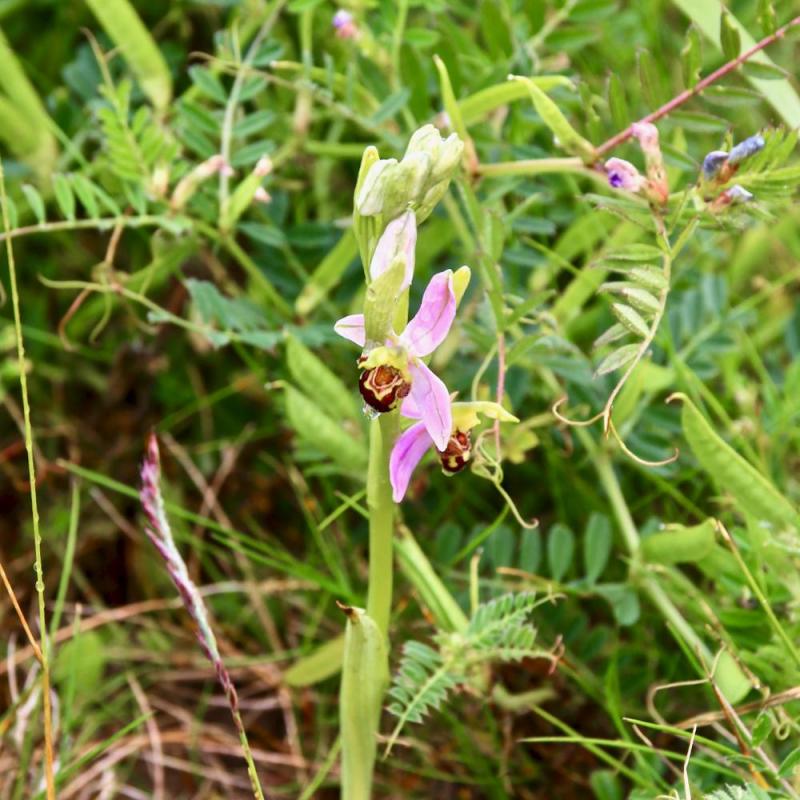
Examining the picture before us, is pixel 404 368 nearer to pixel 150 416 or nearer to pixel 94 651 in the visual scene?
pixel 94 651

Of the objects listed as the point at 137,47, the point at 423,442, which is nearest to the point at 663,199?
the point at 423,442

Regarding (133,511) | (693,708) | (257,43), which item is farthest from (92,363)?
(693,708)

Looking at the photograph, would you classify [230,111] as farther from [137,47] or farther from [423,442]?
[423,442]

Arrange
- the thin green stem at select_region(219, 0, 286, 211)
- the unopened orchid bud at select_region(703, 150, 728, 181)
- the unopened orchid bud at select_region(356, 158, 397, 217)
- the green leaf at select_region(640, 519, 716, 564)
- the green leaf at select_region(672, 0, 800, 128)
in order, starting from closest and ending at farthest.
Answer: the unopened orchid bud at select_region(356, 158, 397, 217) < the unopened orchid bud at select_region(703, 150, 728, 181) < the green leaf at select_region(640, 519, 716, 564) < the green leaf at select_region(672, 0, 800, 128) < the thin green stem at select_region(219, 0, 286, 211)

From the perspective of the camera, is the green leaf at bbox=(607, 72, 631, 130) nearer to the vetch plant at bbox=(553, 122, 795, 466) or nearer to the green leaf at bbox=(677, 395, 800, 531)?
the vetch plant at bbox=(553, 122, 795, 466)

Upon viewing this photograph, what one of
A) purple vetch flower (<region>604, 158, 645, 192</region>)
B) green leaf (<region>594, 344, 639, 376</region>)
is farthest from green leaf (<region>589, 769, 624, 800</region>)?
purple vetch flower (<region>604, 158, 645, 192</region>)

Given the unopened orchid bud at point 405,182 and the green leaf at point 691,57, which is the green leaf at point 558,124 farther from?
the unopened orchid bud at point 405,182
